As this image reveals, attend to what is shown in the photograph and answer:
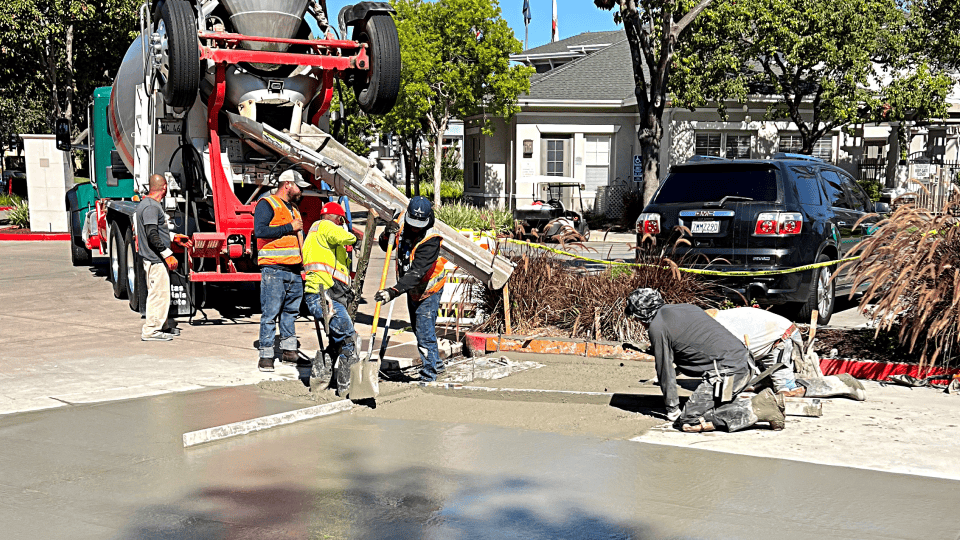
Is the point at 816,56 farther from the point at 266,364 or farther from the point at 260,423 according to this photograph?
the point at 260,423

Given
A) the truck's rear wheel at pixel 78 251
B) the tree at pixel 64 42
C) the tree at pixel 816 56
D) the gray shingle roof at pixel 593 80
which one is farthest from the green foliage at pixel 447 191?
the truck's rear wheel at pixel 78 251

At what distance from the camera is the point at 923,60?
2716cm

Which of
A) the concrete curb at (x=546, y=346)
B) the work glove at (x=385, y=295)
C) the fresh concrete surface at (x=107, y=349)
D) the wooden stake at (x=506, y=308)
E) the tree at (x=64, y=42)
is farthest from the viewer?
the tree at (x=64, y=42)

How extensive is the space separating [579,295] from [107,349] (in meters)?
4.81

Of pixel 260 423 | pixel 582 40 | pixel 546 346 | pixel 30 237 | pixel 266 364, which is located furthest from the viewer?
pixel 582 40

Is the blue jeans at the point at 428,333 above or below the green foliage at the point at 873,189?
below

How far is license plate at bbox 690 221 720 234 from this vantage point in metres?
10.5

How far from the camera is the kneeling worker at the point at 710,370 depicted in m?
6.60

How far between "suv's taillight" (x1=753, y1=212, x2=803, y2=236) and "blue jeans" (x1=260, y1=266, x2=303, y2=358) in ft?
16.2

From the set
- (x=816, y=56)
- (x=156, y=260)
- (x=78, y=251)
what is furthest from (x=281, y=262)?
(x=816, y=56)

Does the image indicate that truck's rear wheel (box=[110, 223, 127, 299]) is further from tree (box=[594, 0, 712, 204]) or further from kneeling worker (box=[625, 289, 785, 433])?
tree (box=[594, 0, 712, 204])

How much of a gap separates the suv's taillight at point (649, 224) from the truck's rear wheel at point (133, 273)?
6.20 m

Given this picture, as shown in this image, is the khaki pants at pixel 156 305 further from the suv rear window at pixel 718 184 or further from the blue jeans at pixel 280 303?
the suv rear window at pixel 718 184

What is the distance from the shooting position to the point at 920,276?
8.04m
